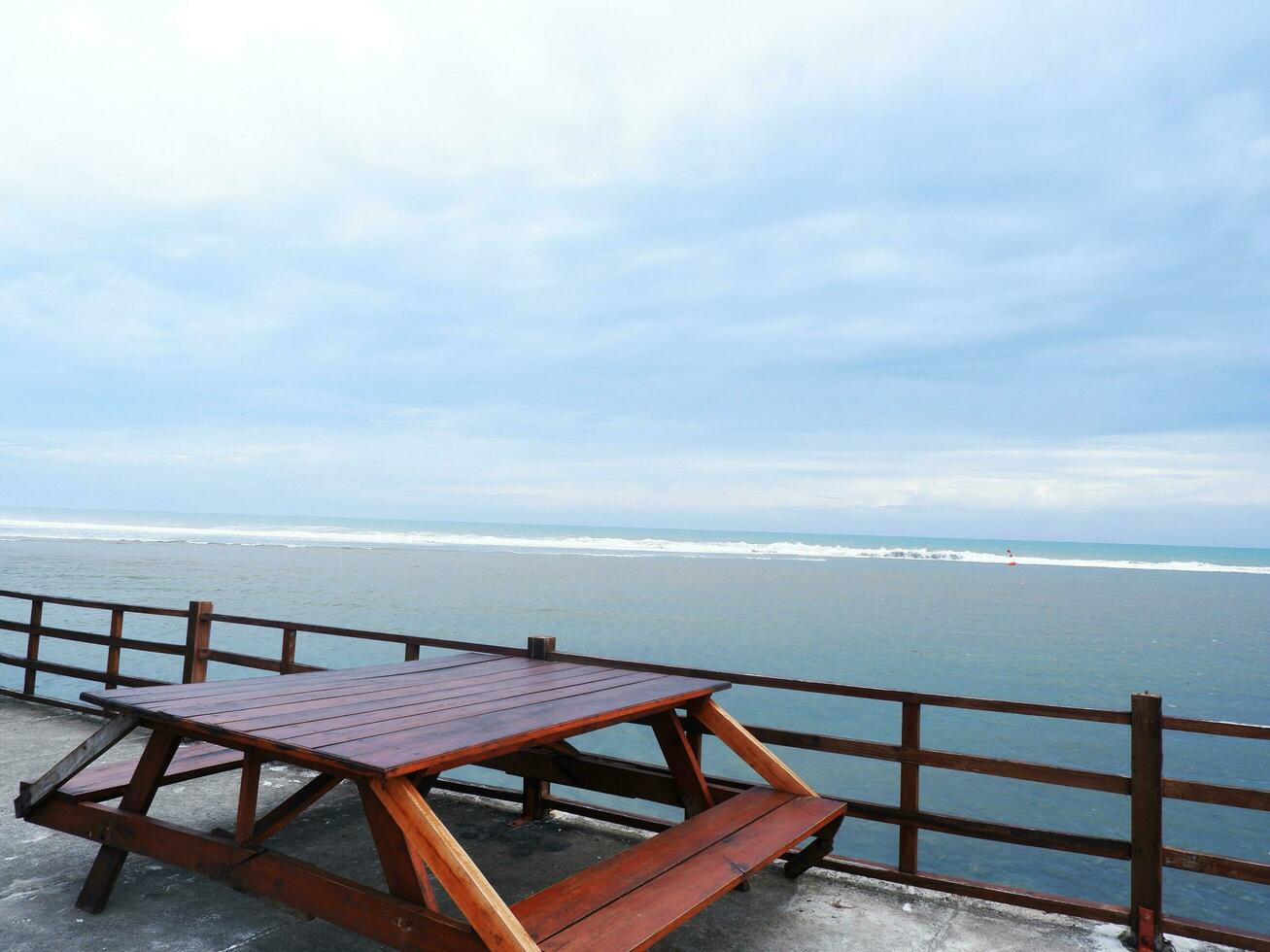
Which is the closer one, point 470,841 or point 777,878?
point 777,878

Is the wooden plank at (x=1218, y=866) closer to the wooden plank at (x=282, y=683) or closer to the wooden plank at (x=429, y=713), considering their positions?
the wooden plank at (x=429, y=713)

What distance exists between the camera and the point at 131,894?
3.52 m

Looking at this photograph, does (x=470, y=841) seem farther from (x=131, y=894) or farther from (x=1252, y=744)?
(x=1252, y=744)

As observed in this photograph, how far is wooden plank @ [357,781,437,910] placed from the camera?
2.61 metres

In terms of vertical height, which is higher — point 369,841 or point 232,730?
point 232,730

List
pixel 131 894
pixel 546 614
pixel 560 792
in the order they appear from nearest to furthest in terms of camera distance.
Result: pixel 131 894 → pixel 560 792 → pixel 546 614

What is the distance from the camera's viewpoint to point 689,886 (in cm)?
278

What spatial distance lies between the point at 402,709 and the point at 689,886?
4.16ft

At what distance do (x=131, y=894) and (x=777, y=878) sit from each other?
283cm

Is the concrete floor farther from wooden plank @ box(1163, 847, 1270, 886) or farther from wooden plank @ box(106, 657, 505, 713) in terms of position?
wooden plank @ box(106, 657, 505, 713)

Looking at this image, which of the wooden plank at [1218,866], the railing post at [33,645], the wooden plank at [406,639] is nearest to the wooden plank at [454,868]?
the wooden plank at [406,639]

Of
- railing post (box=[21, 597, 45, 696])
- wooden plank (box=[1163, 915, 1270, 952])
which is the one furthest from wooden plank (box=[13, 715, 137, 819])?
railing post (box=[21, 597, 45, 696])

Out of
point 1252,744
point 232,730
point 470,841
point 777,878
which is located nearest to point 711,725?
point 777,878

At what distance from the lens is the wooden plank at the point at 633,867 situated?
2537 mm
